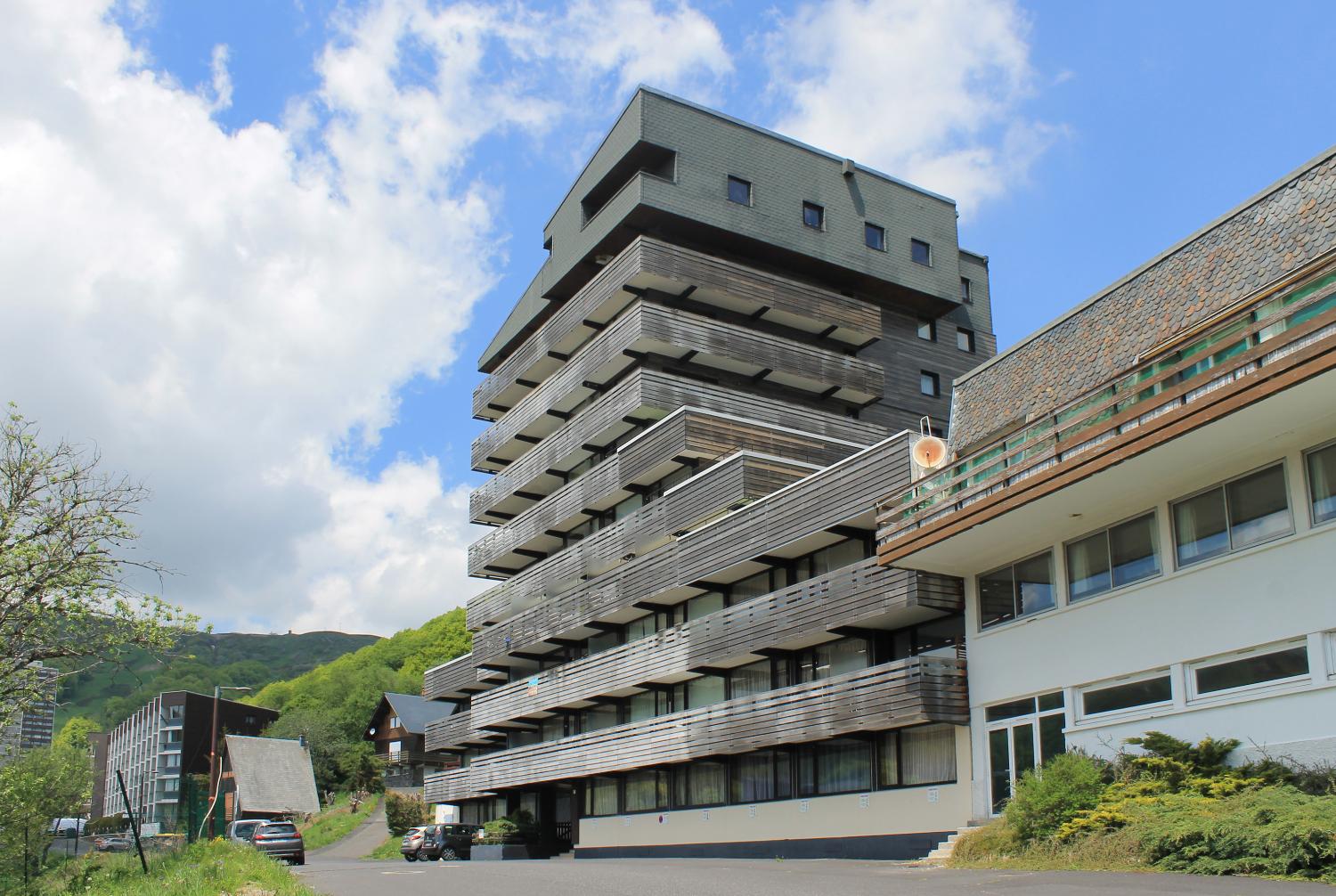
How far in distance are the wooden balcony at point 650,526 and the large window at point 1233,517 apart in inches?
570

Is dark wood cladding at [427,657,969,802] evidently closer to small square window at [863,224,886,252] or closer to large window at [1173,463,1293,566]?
large window at [1173,463,1293,566]

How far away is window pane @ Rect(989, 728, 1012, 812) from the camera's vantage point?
24.3 metres

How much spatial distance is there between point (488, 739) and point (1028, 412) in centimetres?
3436

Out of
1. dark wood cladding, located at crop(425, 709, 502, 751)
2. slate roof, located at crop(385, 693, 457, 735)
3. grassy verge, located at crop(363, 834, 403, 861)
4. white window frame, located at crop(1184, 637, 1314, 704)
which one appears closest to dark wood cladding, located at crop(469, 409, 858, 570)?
dark wood cladding, located at crop(425, 709, 502, 751)

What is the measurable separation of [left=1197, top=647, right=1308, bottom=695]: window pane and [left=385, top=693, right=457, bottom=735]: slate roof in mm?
69671

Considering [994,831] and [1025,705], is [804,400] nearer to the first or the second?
[1025,705]

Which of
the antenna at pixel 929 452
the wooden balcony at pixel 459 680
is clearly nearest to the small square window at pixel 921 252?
the antenna at pixel 929 452

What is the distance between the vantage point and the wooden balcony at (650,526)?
3419 cm

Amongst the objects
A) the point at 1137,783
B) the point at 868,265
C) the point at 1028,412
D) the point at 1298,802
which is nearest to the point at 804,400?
the point at 868,265

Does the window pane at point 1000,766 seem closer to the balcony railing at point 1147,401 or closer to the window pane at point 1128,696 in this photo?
the window pane at point 1128,696

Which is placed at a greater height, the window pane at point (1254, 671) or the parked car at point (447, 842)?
the window pane at point (1254, 671)

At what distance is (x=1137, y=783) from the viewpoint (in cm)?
1927

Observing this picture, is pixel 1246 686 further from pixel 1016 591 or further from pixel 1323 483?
pixel 1016 591

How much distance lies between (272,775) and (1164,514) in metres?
77.1
